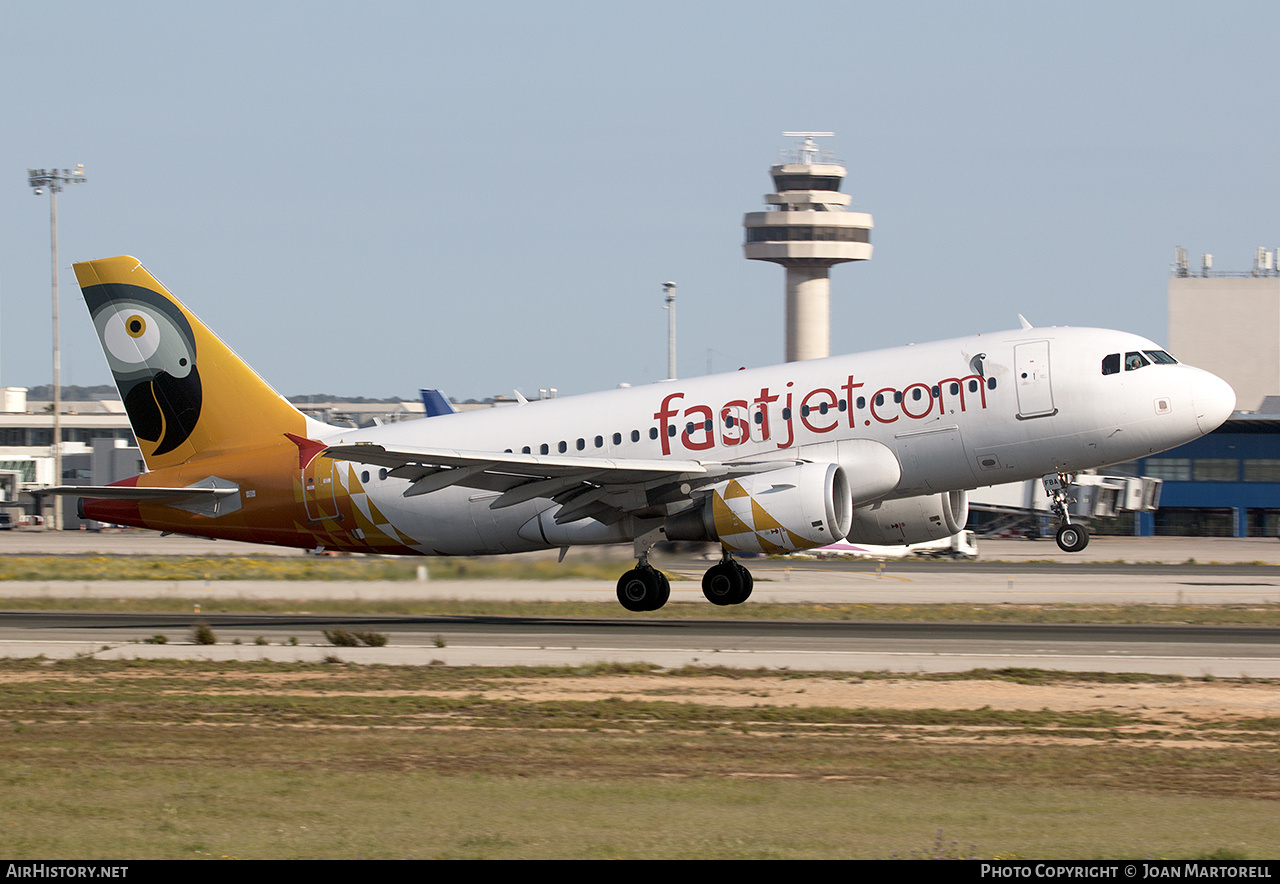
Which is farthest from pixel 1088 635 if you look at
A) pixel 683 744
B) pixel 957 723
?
pixel 683 744

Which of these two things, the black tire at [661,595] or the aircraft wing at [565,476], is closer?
the aircraft wing at [565,476]

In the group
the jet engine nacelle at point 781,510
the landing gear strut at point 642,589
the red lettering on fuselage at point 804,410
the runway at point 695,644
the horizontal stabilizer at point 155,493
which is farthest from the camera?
the horizontal stabilizer at point 155,493

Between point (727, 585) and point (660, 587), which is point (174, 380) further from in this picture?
point (727, 585)

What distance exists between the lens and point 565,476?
28.5 meters

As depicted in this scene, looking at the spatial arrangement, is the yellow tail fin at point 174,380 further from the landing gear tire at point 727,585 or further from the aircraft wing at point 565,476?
the landing gear tire at point 727,585

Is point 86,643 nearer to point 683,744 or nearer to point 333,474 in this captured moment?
point 333,474

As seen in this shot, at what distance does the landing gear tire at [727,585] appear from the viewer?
30.6 metres

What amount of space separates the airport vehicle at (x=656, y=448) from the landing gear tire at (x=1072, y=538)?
7cm

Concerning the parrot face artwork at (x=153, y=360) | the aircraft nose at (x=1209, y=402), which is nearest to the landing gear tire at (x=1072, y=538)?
the aircraft nose at (x=1209, y=402)

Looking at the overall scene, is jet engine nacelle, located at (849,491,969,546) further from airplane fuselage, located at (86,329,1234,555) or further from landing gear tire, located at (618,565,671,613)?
landing gear tire, located at (618,565,671,613)

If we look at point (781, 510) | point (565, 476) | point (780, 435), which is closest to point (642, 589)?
point (565, 476)

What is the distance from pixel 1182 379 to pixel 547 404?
13.6m

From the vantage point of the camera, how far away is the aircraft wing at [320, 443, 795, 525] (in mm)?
27531

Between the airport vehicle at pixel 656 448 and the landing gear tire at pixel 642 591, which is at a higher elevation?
the airport vehicle at pixel 656 448
